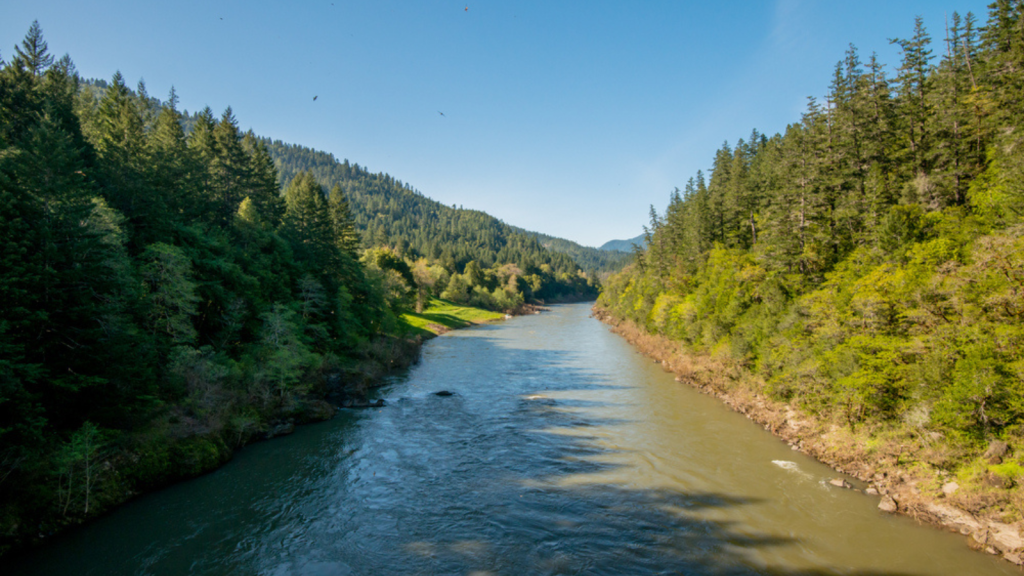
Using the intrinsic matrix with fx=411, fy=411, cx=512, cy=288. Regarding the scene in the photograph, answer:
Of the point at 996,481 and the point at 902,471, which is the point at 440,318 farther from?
the point at 996,481

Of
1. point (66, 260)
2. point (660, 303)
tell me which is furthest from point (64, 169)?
point (660, 303)

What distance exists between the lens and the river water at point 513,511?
44.5 ft

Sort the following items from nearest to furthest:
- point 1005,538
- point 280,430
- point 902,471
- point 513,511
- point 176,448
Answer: point 1005,538, point 513,511, point 902,471, point 176,448, point 280,430

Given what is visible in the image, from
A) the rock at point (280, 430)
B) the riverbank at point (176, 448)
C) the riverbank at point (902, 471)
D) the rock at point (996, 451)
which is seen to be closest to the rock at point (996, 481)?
the riverbank at point (902, 471)

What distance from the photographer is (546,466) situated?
20.8 m

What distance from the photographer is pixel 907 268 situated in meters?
20.7

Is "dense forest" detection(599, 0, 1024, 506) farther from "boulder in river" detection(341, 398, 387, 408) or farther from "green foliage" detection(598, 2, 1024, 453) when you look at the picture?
"boulder in river" detection(341, 398, 387, 408)

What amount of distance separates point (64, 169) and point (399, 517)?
22038mm

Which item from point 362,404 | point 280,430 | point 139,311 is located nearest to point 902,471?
point 362,404

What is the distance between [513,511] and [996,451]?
1805cm

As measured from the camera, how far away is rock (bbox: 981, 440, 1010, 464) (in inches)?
591

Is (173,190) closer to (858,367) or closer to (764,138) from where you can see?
(858,367)

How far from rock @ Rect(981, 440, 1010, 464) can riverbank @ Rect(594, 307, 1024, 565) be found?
74 millimetres

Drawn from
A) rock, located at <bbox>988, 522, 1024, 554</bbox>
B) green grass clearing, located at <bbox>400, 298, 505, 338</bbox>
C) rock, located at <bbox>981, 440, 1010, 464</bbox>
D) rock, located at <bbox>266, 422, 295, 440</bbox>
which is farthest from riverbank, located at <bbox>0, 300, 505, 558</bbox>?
rock, located at <bbox>981, 440, 1010, 464</bbox>
